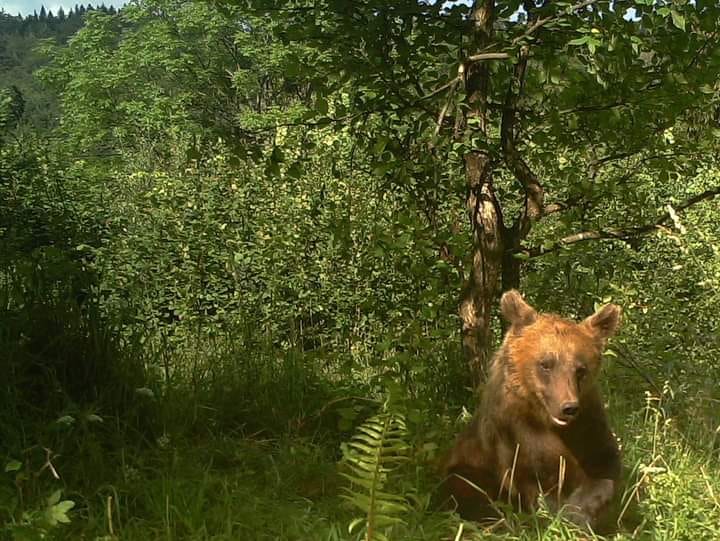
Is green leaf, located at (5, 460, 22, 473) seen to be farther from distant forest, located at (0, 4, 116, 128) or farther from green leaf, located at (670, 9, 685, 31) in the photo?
distant forest, located at (0, 4, 116, 128)

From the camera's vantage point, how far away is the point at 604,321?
473 cm

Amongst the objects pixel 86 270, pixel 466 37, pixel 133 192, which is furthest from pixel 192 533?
pixel 133 192

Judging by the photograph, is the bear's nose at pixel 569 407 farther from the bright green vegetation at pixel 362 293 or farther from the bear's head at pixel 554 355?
the bright green vegetation at pixel 362 293

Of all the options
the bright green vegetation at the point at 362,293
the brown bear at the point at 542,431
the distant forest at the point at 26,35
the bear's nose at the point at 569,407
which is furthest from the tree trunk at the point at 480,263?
the distant forest at the point at 26,35

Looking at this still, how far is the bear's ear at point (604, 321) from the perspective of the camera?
4.70 metres

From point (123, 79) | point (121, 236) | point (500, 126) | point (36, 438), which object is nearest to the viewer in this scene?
point (36, 438)

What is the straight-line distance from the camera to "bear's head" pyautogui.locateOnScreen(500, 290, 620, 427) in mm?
4289

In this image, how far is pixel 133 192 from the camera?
1078 centimetres

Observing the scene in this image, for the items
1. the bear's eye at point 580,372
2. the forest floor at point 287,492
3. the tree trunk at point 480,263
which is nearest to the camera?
the forest floor at point 287,492

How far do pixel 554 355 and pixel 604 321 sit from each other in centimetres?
50

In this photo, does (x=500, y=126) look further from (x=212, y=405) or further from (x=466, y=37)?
(x=212, y=405)

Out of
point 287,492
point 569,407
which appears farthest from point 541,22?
point 287,492

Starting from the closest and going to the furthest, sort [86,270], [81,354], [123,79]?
1. [81,354]
2. [86,270]
3. [123,79]

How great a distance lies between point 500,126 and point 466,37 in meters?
0.70
